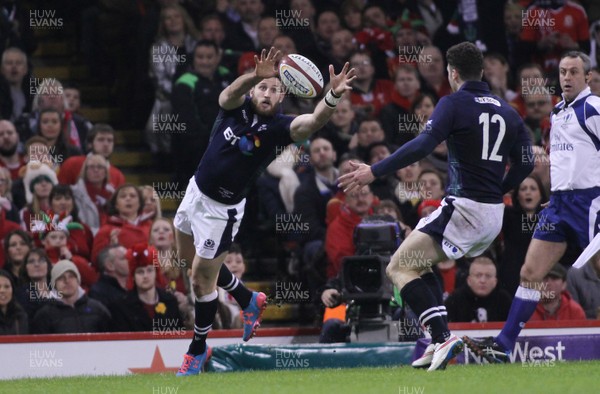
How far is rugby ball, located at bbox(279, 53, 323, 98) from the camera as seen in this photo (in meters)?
11.1

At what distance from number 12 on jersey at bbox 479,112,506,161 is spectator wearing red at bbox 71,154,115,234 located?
5.69 meters

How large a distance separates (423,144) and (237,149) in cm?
205

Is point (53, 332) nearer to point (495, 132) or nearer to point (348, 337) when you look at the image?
point (348, 337)

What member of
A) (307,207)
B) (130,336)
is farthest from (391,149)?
(130,336)

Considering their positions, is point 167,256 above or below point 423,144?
below

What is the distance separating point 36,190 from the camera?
14.7m

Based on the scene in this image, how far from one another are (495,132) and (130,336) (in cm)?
408

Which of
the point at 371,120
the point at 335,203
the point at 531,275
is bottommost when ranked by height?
the point at 531,275

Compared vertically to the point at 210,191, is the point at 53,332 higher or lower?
lower

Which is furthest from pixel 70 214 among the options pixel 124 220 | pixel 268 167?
pixel 268 167

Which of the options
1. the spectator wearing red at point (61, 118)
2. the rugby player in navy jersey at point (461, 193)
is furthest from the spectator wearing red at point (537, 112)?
the rugby player in navy jersey at point (461, 193)

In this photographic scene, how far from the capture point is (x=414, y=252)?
10648 millimetres

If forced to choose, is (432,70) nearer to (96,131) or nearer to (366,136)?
(366,136)

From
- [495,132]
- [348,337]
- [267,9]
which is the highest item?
[267,9]
